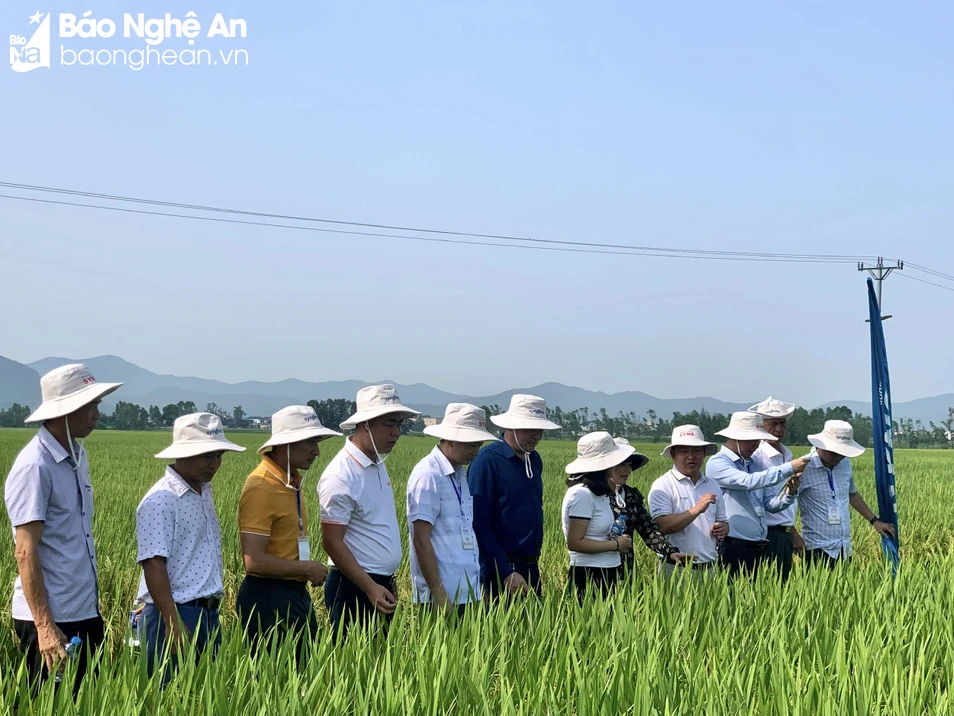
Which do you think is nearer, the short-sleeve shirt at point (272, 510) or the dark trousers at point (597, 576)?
the short-sleeve shirt at point (272, 510)

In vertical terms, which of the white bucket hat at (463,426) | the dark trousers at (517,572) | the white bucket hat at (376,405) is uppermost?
the white bucket hat at (376,405)

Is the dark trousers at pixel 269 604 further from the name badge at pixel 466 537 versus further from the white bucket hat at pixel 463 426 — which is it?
the white bucket hat at pixel 463 426

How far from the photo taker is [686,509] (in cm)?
518

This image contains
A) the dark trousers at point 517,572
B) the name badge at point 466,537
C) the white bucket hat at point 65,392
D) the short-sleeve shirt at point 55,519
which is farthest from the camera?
the dark trousers at point 517,572

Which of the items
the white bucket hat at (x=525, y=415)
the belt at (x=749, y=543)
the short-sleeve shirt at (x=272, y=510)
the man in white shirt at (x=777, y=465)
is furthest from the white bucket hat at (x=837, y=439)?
the short-sleeve shirt at (x=272, y=510)

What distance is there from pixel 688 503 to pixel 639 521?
0.29 metres

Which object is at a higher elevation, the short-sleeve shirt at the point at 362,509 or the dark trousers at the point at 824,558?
the short-sleeve shirt at the point at 362,509

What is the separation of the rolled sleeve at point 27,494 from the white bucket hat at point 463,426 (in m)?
1.67

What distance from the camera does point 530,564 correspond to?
4.78 m

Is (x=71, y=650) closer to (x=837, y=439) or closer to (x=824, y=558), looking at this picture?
(x=824, y=558)

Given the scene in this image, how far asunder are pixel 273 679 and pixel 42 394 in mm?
1421

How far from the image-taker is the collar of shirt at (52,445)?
333 centimetres

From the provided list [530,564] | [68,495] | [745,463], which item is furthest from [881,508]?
[68,495]

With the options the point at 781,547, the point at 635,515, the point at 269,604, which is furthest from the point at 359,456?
the point at 781,547
